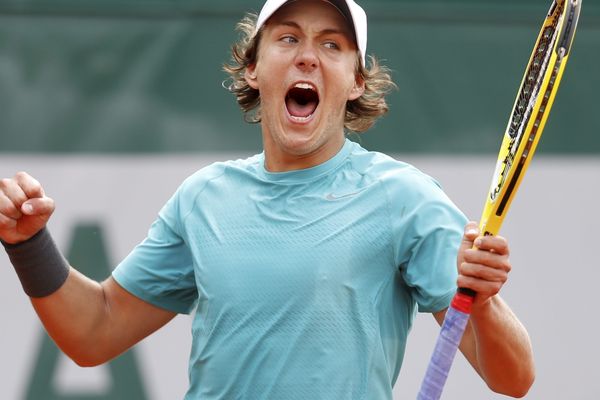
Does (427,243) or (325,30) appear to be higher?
(325,30)

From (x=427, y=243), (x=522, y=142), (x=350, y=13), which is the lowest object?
(x=427, y=243)

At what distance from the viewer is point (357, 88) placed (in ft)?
10.2

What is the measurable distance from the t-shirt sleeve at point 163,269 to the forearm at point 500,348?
31.4 inches

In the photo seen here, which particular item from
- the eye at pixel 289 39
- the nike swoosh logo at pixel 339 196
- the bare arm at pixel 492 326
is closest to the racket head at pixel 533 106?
the bare arm at pixel 492 326

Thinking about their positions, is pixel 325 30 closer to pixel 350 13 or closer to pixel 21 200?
pixel 350 13

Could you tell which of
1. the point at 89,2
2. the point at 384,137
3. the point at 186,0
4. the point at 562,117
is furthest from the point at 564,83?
the point at 89,2

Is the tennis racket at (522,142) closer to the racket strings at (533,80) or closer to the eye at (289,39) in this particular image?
the racket strings at (533,80)

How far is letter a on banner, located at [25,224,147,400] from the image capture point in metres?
4.40

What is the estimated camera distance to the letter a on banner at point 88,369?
14.4ft

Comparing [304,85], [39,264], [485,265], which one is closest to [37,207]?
[39,264]

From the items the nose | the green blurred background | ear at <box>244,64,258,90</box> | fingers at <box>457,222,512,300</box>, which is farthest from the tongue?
the green blurred background

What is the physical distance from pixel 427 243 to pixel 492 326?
10.3 inches

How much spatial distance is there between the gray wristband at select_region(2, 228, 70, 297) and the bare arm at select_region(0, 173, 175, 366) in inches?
Result: 0.7

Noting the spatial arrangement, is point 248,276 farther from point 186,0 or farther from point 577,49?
point 577,49
